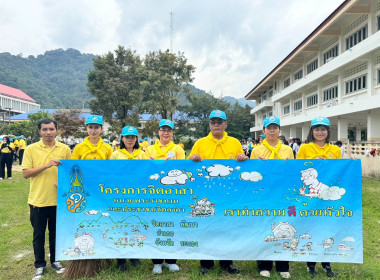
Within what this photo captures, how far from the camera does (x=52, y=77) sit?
422 feet

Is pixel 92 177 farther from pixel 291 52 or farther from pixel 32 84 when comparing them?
pixel 32 84

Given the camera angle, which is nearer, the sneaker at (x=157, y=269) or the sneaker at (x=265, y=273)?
the sneaker at (x=265, y=273)

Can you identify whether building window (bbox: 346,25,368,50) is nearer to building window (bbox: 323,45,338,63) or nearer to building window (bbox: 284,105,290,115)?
building window (bbox: 323,45,338,63)

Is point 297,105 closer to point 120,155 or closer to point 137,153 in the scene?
point 137,153

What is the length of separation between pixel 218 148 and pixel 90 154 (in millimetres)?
1844

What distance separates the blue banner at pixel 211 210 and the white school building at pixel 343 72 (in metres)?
11.8

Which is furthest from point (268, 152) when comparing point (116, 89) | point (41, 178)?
point (116, 89)

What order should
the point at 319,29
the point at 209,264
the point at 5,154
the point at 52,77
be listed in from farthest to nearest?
the point at 52,77 < the point at 319,29 < the point at 5,154 < the point at 209,264

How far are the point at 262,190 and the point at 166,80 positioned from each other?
2768cm

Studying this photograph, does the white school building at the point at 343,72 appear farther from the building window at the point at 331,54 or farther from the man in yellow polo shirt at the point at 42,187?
the man in yellow polo shirt at the point at 42,187

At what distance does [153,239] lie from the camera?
3568 millimetres

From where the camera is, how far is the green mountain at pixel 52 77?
315 feet

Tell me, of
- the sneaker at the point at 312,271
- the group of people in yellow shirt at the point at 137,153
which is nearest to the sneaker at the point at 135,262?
the group of people in yellow shirt at the point at 137,153

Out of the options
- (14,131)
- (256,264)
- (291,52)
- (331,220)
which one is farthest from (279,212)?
(14,131)
